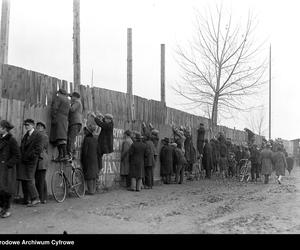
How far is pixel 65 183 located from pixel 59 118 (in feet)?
5.56

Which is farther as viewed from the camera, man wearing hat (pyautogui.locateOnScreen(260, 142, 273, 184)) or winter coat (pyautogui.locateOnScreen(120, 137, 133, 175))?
man wearing hat (pyautogui.locateOnScreen(260, 142, 273, 184))

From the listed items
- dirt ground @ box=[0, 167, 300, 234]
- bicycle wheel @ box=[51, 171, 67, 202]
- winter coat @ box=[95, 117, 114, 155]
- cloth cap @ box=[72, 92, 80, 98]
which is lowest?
dirt ground @ box=[0, 167, 300, 234]

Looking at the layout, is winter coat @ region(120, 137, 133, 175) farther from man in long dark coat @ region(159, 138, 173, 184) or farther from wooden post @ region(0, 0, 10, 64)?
wooden post @ region(0, 0, 10, 64)

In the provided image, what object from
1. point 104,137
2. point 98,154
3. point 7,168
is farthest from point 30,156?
point 104,137

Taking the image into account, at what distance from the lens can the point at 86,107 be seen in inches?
548

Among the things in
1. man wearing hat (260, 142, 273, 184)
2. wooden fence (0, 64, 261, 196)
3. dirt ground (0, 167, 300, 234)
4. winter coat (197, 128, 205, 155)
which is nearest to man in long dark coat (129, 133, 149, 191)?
dirt ground (0, 167, 300, 234)

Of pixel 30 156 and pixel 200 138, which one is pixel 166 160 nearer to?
pixel 200 138

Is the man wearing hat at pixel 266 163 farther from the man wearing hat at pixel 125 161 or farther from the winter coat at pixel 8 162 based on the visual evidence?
the winter coat at pixel 8 162

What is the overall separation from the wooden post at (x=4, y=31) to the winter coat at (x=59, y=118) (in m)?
3.54

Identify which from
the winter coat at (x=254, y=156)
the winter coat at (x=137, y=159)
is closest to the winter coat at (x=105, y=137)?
the winter coat at (x=137, y=159)

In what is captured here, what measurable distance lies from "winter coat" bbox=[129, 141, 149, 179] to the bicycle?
219cm

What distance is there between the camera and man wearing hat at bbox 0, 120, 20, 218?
916cm
